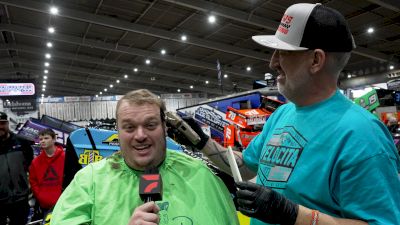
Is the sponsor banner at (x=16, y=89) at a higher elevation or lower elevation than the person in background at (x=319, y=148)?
higher

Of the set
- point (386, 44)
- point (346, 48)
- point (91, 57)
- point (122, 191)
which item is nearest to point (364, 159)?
point (346, 48)

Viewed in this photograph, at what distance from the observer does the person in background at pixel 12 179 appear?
434 cm

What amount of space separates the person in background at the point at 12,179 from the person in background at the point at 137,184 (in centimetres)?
324

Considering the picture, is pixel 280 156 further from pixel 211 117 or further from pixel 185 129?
pixel 211 117

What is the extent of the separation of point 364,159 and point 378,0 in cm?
1083

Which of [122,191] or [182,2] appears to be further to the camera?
[182,2]

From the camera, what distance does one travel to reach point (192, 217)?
1575 millimetres

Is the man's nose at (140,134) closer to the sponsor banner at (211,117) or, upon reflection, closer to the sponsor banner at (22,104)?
the sponsor banner at (211,117)

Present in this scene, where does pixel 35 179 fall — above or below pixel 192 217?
below

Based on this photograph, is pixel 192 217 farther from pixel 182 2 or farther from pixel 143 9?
pixel 143 9

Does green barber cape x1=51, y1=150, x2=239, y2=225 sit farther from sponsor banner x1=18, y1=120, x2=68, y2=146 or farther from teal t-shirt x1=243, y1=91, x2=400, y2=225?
sponsor banner x1=18, y1=120, x2=68, y2=146

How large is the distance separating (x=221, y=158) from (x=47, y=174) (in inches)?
132

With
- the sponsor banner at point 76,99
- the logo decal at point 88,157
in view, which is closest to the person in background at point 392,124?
the logo decal at point 88,157

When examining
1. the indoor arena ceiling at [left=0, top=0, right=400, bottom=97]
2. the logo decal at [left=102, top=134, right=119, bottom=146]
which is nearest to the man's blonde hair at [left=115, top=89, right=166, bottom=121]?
the logo decal at [left=102, top=134, right=119, bottom=146]
